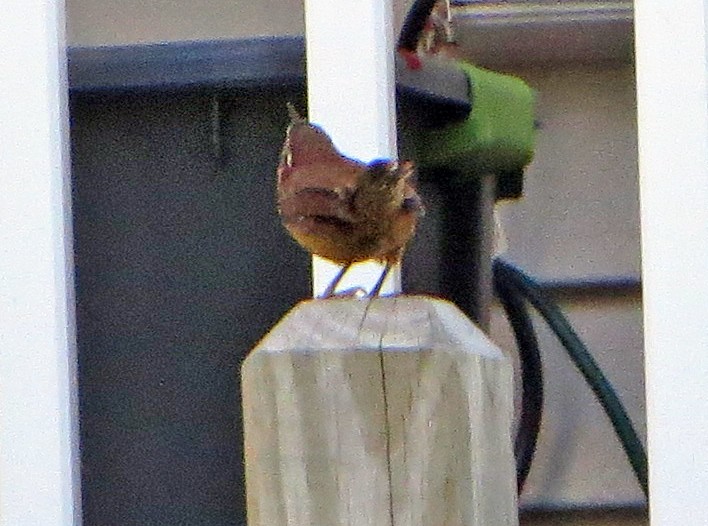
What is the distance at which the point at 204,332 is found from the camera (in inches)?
75.7

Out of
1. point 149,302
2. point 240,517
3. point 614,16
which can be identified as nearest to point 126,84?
point 149,302

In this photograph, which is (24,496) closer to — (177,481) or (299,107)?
(177,481)

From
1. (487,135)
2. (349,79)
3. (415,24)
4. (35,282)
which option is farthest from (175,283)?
(415,24)

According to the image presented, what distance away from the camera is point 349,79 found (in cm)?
182

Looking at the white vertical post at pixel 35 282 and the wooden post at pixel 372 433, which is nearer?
the wooden post at pixel 372 433

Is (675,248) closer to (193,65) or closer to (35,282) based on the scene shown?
(193,65)

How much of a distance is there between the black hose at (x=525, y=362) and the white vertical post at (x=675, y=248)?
1057mm

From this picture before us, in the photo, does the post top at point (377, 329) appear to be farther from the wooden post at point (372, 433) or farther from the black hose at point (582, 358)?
the black hose at point (582, 358)

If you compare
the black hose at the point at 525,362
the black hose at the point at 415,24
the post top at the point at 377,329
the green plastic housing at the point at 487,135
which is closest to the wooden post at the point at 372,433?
the post top at the point at 377,329

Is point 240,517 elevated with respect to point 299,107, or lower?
lower

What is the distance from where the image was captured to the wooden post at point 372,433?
0.90 meters

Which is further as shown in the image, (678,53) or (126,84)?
(126,84)

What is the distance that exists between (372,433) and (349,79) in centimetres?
98

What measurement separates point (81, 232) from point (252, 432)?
112cm
